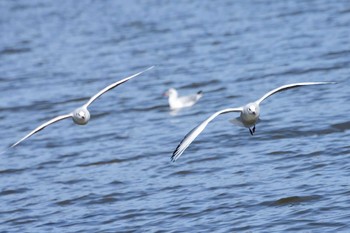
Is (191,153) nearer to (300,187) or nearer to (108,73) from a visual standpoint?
(300,187)

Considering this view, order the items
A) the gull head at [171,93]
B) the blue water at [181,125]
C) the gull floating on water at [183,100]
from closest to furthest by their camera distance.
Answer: the blue water at [181,125] → the gull floating on water at [183,100] → the gull head at [171,93]

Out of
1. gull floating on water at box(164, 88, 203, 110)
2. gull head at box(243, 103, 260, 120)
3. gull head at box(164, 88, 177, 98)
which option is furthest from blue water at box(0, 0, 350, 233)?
gull head at box(243, 103, 260, 120)

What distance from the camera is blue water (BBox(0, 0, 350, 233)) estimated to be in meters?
14.2

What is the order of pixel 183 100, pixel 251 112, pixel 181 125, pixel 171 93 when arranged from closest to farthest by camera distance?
pixel 251 112 → pixel 181 125 → pixel 183 100 → pixel 171 93

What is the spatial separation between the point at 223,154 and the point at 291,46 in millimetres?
9923

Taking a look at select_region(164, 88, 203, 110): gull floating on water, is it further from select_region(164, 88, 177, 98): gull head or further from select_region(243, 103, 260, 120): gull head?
select_region(243, 103, 260, 120): gull head

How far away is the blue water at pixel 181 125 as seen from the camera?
1423cm

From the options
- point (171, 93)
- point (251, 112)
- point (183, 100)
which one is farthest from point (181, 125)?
point (251, 112)

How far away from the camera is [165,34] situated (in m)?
31.0

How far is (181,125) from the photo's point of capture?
1992 cm

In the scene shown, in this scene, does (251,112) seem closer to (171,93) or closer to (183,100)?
(183,100)

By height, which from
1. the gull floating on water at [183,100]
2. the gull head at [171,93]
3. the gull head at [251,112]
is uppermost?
the gull head at [171,93]

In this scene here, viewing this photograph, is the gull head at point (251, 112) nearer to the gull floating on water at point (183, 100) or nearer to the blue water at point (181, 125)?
the blue water at point (181, 125)

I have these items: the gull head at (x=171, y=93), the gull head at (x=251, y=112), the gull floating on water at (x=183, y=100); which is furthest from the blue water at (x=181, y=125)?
the gull head at (x=251, y=112)
